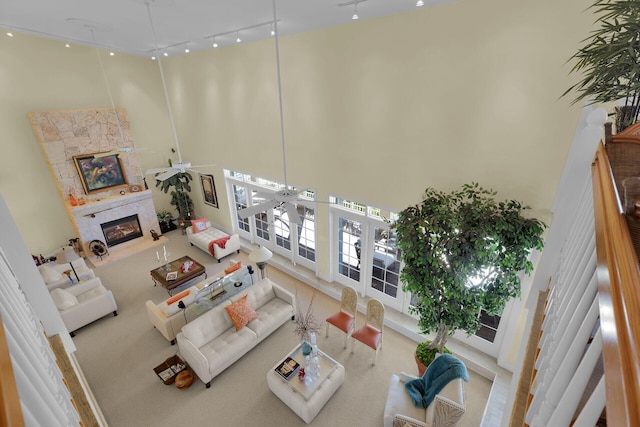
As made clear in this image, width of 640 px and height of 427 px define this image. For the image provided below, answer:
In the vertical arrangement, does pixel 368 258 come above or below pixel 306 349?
above

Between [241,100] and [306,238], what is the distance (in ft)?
11.9

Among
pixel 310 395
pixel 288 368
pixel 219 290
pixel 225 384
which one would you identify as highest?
pixel 219 290

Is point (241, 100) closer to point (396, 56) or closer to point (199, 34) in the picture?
point (199, 34)

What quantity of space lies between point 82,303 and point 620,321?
7.26 metres

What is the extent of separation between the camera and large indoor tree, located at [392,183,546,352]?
11.4 ft

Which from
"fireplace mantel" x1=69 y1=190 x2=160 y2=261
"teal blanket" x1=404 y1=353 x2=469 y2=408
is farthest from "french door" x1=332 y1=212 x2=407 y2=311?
"fireplace mantel" x1=69 y1=190 x2=160 y2=261

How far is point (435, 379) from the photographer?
146 inches

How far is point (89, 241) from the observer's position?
7977mm

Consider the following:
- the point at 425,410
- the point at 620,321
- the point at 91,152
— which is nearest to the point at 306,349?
the point at 425,410

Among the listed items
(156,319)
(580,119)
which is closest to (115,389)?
(156,319)

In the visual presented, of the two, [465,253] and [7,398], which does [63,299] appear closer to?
[7,398]

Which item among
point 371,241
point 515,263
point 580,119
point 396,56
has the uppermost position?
point 396,56

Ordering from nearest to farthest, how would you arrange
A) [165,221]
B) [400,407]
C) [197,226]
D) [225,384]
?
[400,407] < [225,384] < [197,226] < [165,221]

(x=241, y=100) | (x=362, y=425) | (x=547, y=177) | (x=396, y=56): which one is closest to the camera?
(x=547, y=177)
